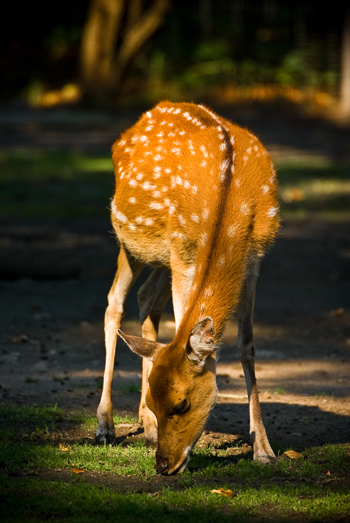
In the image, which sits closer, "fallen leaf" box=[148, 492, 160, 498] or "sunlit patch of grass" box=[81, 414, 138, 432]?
"fallen leaf" box=[148, 492, 160, 498]

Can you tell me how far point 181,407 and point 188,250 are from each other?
107cm

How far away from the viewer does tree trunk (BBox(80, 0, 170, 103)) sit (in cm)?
2380

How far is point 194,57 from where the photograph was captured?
2736cm

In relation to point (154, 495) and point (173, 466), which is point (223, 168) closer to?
point (173, 466)

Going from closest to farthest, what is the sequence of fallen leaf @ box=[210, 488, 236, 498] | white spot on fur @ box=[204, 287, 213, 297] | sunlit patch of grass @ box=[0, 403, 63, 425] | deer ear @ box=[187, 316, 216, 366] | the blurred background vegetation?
deer ear @ box=[187, 316, 216, 366] → fallen leaf @ box=[210, 488, 236, 498] → white spot on fur @ box=[204, 287, 213, 297] → sunlit patch of grass @ box=[0, 403, 63, 425] → the blurred background vegetation

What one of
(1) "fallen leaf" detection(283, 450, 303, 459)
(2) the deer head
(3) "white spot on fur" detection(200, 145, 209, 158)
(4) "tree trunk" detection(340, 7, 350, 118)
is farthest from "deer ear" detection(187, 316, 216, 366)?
(4) "tree trunk" detection(340, 7, 350, 118)

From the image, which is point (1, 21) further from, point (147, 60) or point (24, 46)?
point (147, 60)

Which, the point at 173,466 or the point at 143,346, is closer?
the point at 173,466

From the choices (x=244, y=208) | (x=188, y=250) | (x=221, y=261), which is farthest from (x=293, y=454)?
(x=244, y=208)

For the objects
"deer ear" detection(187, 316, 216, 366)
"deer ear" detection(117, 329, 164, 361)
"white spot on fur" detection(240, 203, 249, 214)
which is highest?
"white spot on fur" detection(240, 203, 249, 214)

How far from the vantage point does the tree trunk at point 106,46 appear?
2380cm

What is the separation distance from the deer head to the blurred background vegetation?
67.2 feet

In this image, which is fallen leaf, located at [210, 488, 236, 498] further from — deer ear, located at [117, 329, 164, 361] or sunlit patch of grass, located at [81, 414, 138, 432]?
sunlit patch of grass, located at [81, 414, 138, 432]

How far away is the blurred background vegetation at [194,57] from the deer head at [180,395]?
2048 cm
